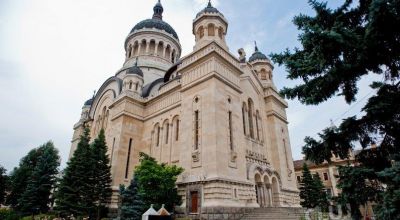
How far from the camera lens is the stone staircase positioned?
14341 mm

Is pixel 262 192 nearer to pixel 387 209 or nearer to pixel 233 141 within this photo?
pixel 233 141

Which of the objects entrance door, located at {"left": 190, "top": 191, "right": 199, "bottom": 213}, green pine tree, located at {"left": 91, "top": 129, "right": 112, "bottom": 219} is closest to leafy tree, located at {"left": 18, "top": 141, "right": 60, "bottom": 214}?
green pine tree, located at {"left": 91, "top": 129, "right": 112, "bottom": 219}

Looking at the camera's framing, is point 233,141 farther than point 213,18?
No

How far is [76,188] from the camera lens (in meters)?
17.9

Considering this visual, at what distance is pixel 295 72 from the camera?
688cm

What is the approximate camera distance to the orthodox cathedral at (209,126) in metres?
15.4

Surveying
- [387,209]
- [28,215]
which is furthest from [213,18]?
[28,215]

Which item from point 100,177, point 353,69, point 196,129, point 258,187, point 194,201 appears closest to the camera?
point 353,69

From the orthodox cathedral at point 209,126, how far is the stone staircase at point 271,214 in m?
0.69

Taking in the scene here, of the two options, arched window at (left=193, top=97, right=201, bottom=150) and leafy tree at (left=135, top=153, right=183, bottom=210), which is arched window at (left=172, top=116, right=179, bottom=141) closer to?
arched window at (left=193, top=97, right=201, bottom=150)

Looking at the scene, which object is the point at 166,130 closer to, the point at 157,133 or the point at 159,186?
the point at 157,133

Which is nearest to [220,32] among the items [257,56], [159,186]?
[257,56]

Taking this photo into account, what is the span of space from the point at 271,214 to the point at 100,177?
41.2 feet

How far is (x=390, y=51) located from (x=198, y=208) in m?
12.1
